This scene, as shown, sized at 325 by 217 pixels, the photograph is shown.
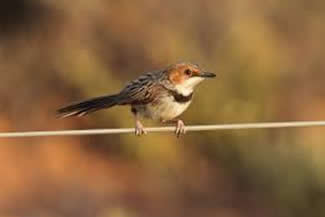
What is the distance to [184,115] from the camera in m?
13.0

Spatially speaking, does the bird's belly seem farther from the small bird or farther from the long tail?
the long tail

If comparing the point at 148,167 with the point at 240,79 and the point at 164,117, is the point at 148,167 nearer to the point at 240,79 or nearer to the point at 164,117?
the point at 240,79

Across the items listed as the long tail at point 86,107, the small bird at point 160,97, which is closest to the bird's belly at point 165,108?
the small bird at point 160,97

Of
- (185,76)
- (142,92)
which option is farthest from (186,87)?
(142,92)

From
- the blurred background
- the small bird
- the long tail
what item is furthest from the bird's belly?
the blurred background

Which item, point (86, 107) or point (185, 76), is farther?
point (185, 76)

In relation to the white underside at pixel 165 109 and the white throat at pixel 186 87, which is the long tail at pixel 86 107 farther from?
the white throat at pixel 186 87

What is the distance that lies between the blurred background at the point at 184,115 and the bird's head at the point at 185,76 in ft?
13.1

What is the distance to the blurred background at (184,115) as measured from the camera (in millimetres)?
12125

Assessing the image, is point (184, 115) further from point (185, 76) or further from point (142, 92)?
point (142, 92)

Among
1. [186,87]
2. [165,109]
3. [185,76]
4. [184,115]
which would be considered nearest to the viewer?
[165,109]

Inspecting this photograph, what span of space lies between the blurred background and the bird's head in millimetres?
3996

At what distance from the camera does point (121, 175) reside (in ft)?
41.6

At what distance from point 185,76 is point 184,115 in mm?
5133
